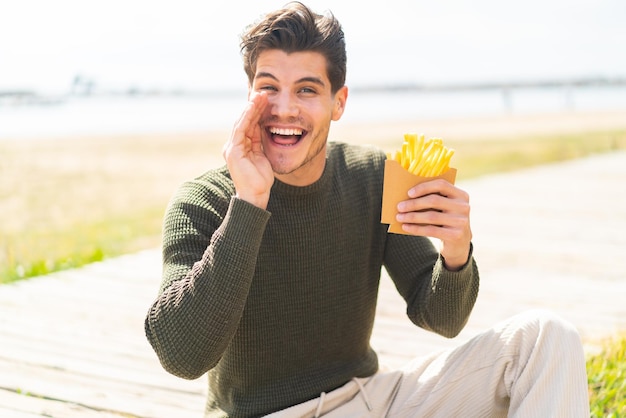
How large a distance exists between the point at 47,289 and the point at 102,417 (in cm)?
207

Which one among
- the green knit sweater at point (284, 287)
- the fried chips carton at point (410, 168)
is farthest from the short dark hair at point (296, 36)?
the fried chips carton at point (410, 168)

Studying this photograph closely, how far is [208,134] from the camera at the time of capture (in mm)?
21609

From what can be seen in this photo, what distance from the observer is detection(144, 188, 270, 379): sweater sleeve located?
219cm

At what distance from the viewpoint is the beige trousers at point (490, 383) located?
2.25m

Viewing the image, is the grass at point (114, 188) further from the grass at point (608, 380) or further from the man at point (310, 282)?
the man at point (310, 282)

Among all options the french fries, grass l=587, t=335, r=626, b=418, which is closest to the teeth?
A: the french fries

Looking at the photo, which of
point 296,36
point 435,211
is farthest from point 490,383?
point 296,36

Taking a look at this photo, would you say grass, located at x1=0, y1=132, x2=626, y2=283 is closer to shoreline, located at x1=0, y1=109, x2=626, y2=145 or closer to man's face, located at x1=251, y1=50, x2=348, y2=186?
shoreline, located at x1=0, y1=109, x2=626, y2=145

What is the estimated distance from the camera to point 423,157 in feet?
7.63

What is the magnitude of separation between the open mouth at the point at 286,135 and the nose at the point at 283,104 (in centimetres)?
5

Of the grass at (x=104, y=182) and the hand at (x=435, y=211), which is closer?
the hand at (x=435, y=211)

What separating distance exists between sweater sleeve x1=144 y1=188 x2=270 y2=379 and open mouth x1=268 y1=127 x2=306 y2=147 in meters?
0.32

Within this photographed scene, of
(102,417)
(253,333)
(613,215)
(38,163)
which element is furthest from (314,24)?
(38,163)

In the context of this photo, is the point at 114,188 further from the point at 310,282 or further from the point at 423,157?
the point at 423,157
